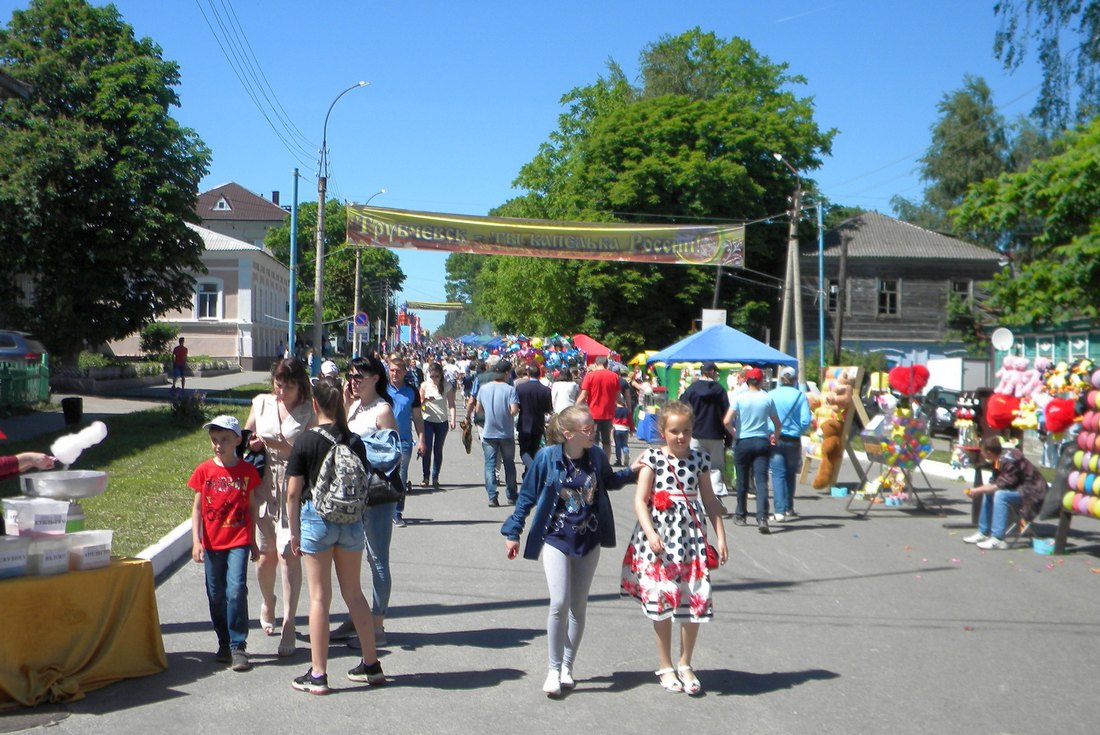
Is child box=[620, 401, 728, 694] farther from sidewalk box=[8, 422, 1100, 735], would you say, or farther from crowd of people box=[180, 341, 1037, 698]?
sidewalk box=[8, 422, 1100, 735]

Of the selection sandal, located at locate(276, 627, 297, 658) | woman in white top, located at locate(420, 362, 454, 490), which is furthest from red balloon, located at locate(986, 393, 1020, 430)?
sandal, located at locate(276, 627, 297, 658)

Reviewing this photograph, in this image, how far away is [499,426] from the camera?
13.1 metres

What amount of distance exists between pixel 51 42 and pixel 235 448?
109 feet

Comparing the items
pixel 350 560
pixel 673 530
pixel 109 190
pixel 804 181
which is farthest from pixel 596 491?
pixel 804 181

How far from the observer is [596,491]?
5738 millimetres

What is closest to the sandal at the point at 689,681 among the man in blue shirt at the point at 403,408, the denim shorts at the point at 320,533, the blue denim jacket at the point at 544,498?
the blue denim jacket at the point at 544,498

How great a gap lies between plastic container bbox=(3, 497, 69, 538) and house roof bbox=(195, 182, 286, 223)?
103 metres

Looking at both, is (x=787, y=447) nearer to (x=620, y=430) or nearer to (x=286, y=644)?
(x=620, y=430)

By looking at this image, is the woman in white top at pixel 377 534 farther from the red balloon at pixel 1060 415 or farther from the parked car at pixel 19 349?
the parked car at pixel 19 349

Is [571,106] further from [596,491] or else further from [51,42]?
[596,491]

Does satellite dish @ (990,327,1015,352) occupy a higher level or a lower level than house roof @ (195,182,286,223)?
lower

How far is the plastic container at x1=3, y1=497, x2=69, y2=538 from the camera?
5.52 m

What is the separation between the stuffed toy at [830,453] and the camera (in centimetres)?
1493

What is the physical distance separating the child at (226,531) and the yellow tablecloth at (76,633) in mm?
332
